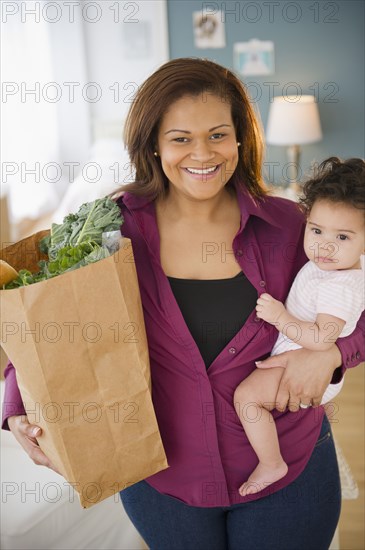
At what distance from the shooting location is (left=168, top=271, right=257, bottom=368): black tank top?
1.33 metres

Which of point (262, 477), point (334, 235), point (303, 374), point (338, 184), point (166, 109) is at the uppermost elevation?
point (166, 109)

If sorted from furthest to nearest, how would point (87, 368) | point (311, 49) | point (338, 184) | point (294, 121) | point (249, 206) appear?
point (311, 49)
point (294, 121)
point (249, 206)
point (338, 184)
point (87, 368)

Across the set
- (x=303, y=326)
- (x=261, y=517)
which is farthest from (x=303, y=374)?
(x=261, y=517)

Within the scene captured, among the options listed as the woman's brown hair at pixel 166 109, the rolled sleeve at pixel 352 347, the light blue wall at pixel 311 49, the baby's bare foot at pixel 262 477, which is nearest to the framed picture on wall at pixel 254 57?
the light blue wall at pixel 311 49

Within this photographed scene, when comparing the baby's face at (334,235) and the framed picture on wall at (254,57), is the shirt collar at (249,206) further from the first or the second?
the framed picture on wall at (254,57)

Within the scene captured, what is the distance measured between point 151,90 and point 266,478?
2.70 ft

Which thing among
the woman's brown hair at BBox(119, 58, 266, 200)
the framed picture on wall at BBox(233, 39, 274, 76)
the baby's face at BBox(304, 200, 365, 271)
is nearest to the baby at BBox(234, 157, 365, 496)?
the baby's face at BBox(304, 200, 365, 271)

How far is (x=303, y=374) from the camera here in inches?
52.7

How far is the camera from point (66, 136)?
216 inches

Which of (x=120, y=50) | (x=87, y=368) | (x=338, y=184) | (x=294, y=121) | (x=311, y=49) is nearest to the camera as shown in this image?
(x=87, y=368)

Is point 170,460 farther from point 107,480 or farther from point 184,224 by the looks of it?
point 184,224

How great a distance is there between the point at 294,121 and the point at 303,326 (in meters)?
3.36

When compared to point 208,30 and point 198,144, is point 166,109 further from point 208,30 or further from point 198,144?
point 208,30

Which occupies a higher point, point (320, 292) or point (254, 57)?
point (254, 57)
